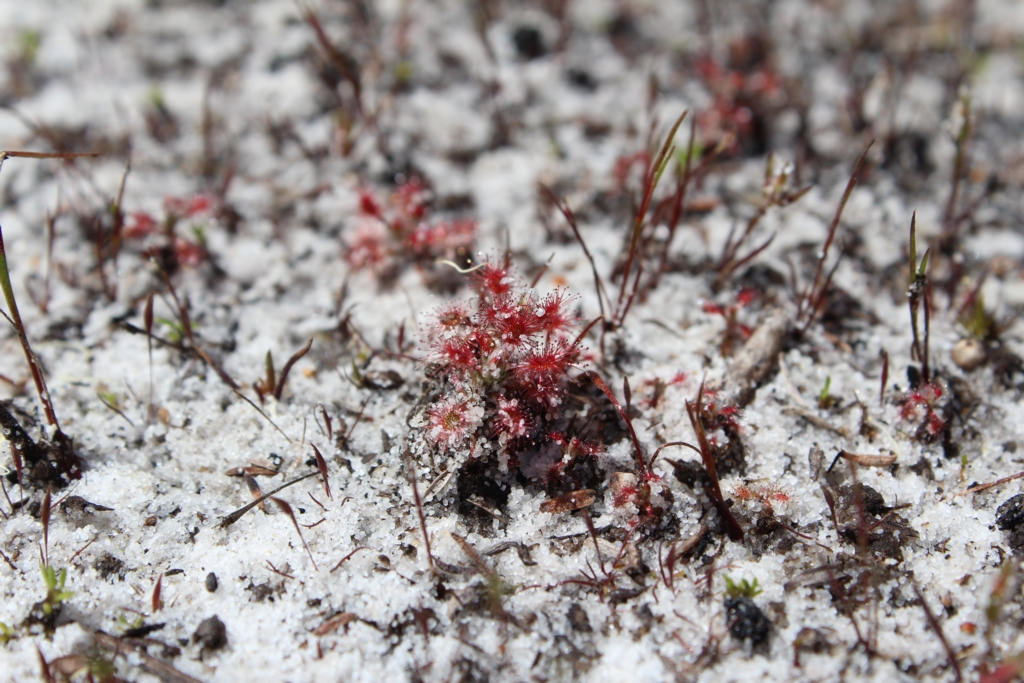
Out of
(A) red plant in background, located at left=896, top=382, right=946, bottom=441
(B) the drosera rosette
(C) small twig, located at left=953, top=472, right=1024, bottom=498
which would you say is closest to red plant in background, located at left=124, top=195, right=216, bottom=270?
(B) the drosera rosette

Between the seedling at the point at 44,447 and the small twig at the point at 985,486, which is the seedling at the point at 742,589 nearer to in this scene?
the small twig at the point at 985,486

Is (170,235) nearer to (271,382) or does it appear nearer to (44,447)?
(271,382)

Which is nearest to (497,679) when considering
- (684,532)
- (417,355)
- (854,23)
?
(684,532)

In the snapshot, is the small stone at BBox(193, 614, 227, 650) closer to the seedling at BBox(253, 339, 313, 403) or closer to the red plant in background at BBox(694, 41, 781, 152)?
the seedling at BBox(253, 339, 313, 403)

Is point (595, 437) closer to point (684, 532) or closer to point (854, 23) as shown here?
point (684, 532)

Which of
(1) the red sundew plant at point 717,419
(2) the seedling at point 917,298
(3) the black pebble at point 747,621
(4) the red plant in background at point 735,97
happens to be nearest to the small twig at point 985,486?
(2) the seedling at point 917,298

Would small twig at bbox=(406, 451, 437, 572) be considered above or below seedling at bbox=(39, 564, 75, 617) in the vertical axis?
above
